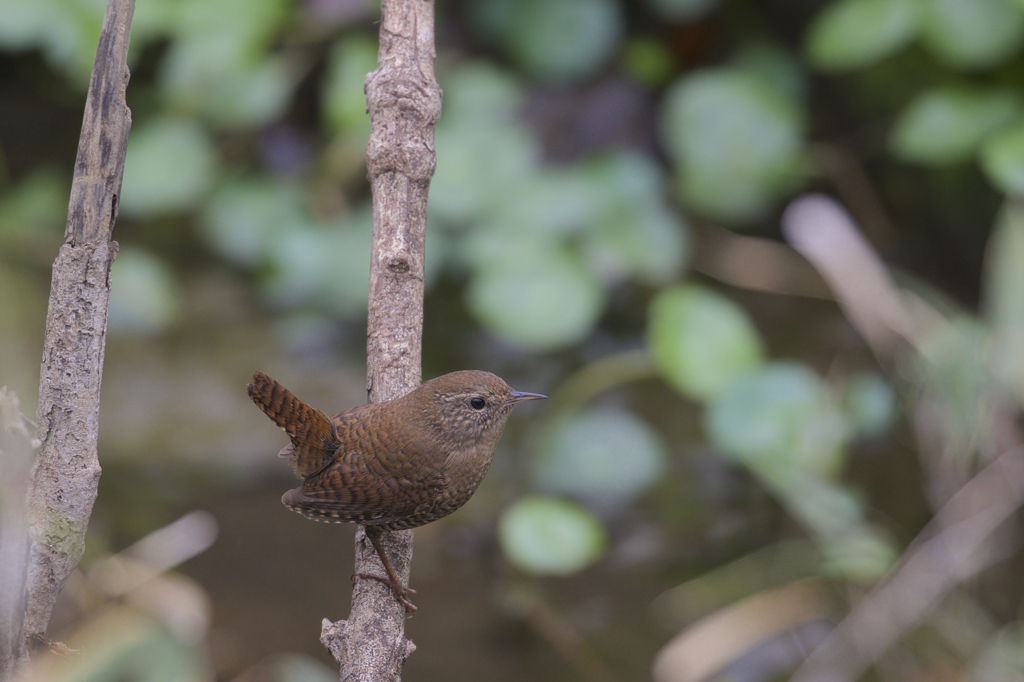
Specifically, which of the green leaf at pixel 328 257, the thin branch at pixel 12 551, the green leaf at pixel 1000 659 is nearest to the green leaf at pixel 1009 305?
the green leaf at pixel 1000 659

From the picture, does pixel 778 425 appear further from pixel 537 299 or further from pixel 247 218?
pixel 247 218

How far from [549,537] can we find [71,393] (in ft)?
6.33

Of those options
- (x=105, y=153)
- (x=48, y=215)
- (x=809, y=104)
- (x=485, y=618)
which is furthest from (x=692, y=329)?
(x=48, y=215)

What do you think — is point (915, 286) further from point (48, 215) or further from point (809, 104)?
point (48, 215)

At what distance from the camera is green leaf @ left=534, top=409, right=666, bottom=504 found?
3.05 meters

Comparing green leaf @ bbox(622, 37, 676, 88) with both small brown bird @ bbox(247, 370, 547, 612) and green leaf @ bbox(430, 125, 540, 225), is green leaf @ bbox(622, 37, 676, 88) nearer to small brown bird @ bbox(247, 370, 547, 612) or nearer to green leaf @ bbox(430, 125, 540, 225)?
green leaf @ bbox(430, 125, 540, 225)

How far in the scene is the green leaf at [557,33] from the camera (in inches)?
141

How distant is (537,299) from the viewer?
120 inches

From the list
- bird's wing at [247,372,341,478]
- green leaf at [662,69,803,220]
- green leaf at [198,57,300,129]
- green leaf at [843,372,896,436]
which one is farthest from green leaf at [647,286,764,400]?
green leaf at [198,57,300,129]

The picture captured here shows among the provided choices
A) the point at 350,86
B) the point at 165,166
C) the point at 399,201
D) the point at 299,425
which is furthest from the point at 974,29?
the point at 165,166

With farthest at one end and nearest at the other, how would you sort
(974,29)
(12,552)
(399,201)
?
1. (974,29)
2. (399,201)
3. (12,552)

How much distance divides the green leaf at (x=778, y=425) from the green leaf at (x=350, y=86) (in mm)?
1784

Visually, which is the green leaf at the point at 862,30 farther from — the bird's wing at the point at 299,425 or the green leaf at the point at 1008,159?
the bird's wing at the point at 299,425

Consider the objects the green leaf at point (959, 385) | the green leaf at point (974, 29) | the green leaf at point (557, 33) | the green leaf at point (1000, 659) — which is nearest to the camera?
the green leaf at point (1000, 659)
